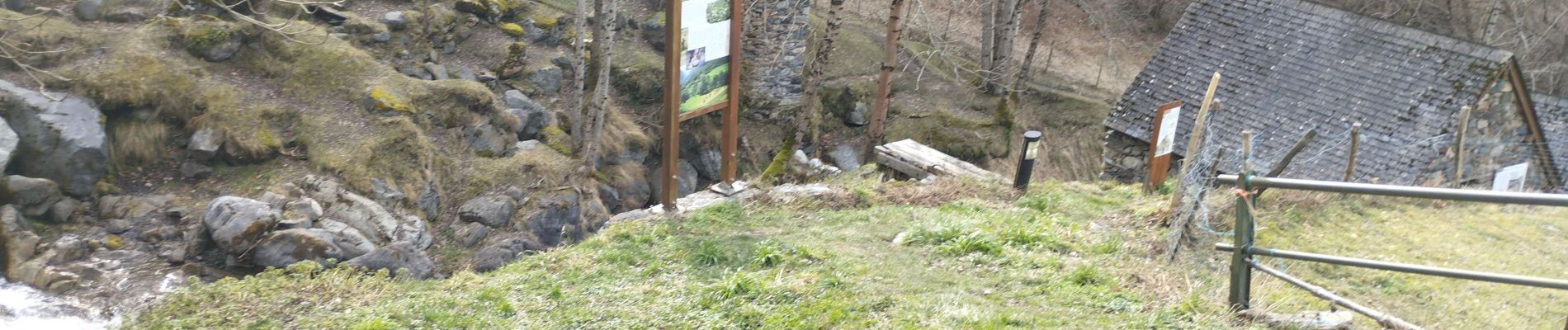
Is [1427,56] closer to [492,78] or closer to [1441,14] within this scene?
[492,78]

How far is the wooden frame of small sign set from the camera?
1116 cm

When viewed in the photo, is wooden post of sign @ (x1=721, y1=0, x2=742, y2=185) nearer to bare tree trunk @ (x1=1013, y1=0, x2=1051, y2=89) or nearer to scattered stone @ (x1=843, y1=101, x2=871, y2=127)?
scattered stone @ (x1=843, y1=101, x2=871, y2=127)

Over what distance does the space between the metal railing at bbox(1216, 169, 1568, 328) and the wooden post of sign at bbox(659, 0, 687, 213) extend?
474 cm

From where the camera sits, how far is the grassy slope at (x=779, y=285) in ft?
20.3

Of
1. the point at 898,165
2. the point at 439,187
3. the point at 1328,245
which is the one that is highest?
the point at 1328,245

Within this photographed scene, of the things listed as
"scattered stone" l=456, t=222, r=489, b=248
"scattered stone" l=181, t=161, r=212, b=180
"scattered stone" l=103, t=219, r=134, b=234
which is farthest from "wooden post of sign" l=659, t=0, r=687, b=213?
"scattered stone" l=181, t=161, r=212, b=180

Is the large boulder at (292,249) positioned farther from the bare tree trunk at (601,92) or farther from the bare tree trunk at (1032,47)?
the bare tree trunk at (1032,47)

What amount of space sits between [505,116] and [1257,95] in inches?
441

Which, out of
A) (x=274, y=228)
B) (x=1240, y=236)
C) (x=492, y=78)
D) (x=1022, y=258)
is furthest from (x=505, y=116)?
(x=1240, y=236)

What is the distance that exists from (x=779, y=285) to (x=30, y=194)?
29.8 ft

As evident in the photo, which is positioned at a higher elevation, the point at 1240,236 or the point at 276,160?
the point at 1240,236

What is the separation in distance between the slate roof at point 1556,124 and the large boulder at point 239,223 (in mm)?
17217

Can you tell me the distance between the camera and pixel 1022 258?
734 centimetres

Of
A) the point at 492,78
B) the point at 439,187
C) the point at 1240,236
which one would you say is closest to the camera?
the point at 1240,236
